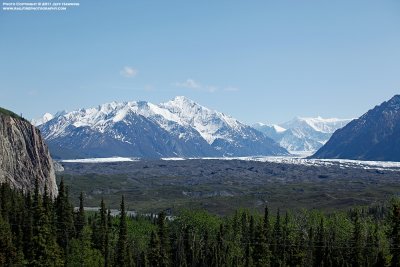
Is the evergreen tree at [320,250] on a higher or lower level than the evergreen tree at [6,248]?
lower

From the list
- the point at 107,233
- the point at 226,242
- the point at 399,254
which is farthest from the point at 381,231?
the point at 107,233

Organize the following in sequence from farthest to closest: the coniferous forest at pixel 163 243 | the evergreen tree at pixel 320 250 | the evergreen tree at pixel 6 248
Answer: the evergreen tree at pixel 320 250 → the coniferous forest at pixel 163 243 → the evergreen tree at pixel 6 248

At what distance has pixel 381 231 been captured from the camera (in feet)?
506

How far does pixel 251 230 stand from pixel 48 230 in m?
57.3

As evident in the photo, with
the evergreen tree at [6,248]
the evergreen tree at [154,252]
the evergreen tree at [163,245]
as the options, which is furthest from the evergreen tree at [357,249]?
the evergreen tree at [6,248]

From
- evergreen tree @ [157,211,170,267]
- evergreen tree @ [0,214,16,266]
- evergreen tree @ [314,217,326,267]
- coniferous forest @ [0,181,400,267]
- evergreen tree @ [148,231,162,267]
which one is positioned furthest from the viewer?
evergreen tree @ [314,217,326,267]

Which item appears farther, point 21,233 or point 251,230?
point 251,230

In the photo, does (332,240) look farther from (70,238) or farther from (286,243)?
(70,238)

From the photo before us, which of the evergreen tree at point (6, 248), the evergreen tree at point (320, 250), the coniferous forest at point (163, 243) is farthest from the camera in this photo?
the evergreen tree at point (320, 250)

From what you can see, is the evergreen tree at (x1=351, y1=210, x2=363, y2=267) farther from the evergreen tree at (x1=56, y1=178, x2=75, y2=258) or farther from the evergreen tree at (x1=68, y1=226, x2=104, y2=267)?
the evergreen tree at (x1=56, y1=178, x2=75, y2=258)

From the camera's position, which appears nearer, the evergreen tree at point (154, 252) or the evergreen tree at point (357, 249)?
the evergreen tree at point (357, 249)

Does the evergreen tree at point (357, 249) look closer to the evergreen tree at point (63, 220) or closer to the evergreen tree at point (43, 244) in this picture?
the evergreen tree at point (43, 244)

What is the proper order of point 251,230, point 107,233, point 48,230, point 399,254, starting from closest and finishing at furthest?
1. point 399,254
2. point 48,230
3. point 107,233
4. point 251,230

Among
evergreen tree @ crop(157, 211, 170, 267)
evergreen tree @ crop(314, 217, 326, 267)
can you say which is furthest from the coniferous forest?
evergreen tree @ crop(314, 217, 326, 267)
